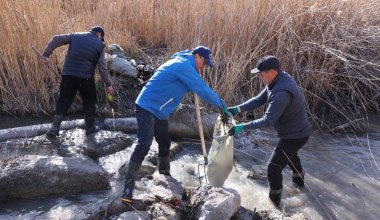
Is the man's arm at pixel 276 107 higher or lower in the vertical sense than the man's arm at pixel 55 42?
lower

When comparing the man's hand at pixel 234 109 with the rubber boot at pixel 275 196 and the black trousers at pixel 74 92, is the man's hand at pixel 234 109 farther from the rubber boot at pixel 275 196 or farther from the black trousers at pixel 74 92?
the black trousers at pixel 74 92

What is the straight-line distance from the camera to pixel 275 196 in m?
4.33

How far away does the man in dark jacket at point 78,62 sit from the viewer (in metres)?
5.34

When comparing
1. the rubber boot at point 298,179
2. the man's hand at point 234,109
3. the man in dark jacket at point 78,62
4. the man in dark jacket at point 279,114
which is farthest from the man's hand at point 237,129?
the man in dark jacket at point 78,62

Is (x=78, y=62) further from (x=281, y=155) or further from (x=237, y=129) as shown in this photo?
(x=281, y=155)

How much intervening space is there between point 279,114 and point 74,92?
119 inches

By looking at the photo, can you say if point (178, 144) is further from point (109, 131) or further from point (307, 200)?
point (307, 200)

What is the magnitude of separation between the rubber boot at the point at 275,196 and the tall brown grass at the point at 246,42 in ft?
7.53

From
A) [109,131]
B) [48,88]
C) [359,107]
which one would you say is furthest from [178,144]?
[359,107]

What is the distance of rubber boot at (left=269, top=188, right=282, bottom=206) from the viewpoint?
4.30 m

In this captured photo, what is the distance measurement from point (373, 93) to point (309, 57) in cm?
147

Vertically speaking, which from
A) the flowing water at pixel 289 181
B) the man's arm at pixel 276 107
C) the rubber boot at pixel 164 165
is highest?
the man's arm at pixel 276 107

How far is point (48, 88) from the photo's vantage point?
21.4 feet

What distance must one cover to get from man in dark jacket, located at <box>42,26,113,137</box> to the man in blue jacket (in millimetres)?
1637
